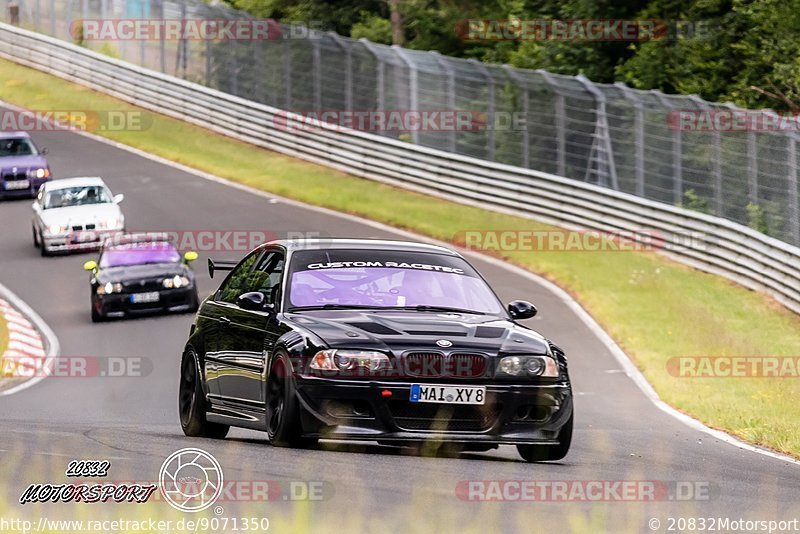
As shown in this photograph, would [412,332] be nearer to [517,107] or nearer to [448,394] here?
[448,394]

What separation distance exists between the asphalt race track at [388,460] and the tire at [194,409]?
18 centimetres

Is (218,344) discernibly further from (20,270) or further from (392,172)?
(392,172)

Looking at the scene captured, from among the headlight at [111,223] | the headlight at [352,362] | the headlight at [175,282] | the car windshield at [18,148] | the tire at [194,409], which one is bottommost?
the car windshield at [18,148]

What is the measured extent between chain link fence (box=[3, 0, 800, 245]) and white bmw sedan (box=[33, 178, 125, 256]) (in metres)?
9.19

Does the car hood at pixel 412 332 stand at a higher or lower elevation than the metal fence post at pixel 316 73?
higher

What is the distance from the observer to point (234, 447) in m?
10.3

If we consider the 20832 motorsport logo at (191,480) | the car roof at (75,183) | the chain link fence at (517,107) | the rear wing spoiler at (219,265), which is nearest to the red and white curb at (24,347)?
the car roof at (75,183)

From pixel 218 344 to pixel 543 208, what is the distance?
22.5 m

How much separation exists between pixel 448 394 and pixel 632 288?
17.4 meters

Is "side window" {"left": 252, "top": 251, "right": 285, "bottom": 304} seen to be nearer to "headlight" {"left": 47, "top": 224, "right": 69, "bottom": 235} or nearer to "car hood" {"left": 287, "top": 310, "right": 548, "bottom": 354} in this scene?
"car hood" {"left": 287, "top": 310, "right": 548, "bottom": 354}

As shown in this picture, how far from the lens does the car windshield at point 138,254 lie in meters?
24.8

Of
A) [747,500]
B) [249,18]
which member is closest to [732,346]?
[747,500]

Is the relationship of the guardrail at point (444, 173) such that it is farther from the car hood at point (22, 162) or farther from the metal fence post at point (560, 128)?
the car hood at point (22, 162)

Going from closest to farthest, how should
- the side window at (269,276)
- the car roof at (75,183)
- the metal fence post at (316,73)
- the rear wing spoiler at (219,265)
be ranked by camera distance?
the side window at (269,276), the rear wing spoiler at (219,265), the car roof at (75,183), the metal fence post at (316,73)
